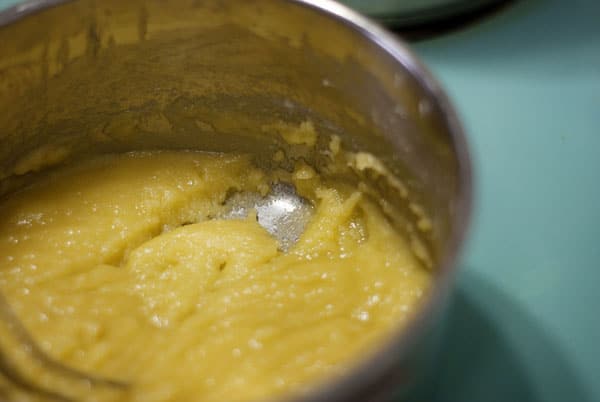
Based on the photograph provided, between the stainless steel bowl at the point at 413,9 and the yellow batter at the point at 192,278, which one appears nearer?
the yellow batter at the point at 192,278

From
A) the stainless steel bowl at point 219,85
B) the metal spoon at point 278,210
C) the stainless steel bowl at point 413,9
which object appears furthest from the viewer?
the stainless steel bowl at point 413,9

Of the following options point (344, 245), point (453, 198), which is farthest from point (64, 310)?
point (453, 198)

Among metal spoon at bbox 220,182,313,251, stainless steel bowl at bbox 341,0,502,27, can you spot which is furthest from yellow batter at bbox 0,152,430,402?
stainless steel bowl at bbox 341,0,502,27

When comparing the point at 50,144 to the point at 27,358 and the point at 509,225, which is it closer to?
the point at 27,358

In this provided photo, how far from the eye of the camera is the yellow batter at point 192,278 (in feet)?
2.66

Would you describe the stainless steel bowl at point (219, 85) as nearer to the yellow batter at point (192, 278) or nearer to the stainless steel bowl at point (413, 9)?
the yellow batter at point (192, 278)

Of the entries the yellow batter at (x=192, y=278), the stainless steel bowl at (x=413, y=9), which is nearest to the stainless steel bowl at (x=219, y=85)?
the yellow batter at (x=192, y=278)

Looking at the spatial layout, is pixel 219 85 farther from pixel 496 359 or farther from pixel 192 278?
pixel 496 359

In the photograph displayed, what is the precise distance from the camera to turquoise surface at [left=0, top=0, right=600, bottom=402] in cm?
81

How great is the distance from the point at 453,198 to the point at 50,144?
0.67 metres

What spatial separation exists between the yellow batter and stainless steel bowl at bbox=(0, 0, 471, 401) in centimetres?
6

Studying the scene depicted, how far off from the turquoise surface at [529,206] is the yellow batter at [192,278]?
0.10 metres

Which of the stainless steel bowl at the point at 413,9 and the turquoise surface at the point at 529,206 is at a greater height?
the stainless steel bowl at the point at 413,9

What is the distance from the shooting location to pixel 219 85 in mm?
1042
